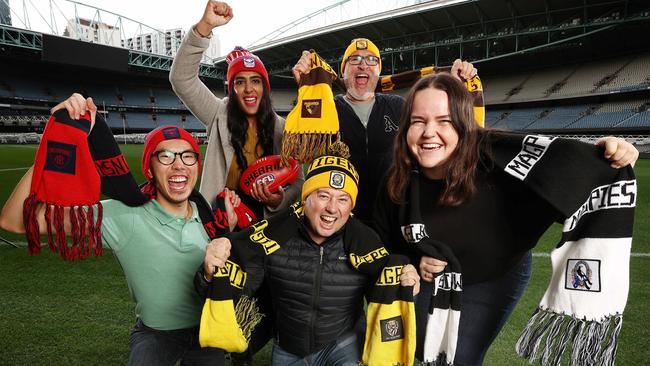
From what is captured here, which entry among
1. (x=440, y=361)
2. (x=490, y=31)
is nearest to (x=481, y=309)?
(x=440, y=361)

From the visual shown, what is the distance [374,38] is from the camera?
28234 mm

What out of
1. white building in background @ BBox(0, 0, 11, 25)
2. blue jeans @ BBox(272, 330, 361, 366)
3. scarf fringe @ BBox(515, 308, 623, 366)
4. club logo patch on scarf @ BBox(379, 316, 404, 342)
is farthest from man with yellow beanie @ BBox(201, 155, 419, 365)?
white building in background @ BBox(0, 0, 11, 25)

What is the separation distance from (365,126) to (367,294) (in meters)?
1.13

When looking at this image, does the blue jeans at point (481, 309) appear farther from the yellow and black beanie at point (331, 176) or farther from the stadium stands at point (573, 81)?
the stadium stands at point (573, 81)

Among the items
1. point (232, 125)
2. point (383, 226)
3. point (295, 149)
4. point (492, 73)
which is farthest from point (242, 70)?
point (492, 73)

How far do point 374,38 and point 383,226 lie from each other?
28.6 m

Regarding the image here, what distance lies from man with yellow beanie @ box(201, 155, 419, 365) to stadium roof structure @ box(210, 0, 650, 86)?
23604 millimetres

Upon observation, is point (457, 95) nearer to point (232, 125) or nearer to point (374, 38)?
point (232, 125)

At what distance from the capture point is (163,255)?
1.95 meters

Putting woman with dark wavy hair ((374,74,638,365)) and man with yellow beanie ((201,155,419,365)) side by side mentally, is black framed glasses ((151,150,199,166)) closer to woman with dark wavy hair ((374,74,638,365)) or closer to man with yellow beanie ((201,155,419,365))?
man with yellow beanie ((201,155,419,365))

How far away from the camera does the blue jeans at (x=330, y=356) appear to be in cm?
199

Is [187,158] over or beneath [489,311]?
over

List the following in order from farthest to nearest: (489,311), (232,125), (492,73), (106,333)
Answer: (492,73), (106,333), (232,125), (489,311)

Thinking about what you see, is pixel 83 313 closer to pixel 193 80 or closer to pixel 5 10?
pixel 193 80
